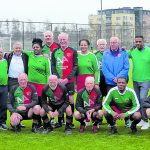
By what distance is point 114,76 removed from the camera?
8211 mm

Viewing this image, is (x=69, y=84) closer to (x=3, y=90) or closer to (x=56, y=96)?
(x=56, y=96)

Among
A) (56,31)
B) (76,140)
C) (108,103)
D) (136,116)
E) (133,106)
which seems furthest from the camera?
(56,31)

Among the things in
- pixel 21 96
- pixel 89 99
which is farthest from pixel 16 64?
pixel 89 99

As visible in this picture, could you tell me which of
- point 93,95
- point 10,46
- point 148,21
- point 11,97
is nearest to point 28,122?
point 11,97

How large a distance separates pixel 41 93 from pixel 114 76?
1.47 m

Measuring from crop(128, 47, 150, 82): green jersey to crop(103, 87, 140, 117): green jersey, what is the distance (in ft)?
2.13

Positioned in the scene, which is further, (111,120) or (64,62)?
(64,62)

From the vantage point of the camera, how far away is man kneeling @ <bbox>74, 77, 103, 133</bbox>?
7.78 meters

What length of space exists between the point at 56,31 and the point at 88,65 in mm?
23972

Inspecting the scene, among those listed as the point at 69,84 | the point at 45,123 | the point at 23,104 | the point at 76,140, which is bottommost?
the point at 76,140

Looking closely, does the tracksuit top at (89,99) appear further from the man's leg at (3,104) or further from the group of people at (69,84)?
the man's leg at (3,104)

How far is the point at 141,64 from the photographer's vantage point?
8.16 metres

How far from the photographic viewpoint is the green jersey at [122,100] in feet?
25.0

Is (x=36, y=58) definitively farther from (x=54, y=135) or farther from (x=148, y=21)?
(x=148, y=21)
